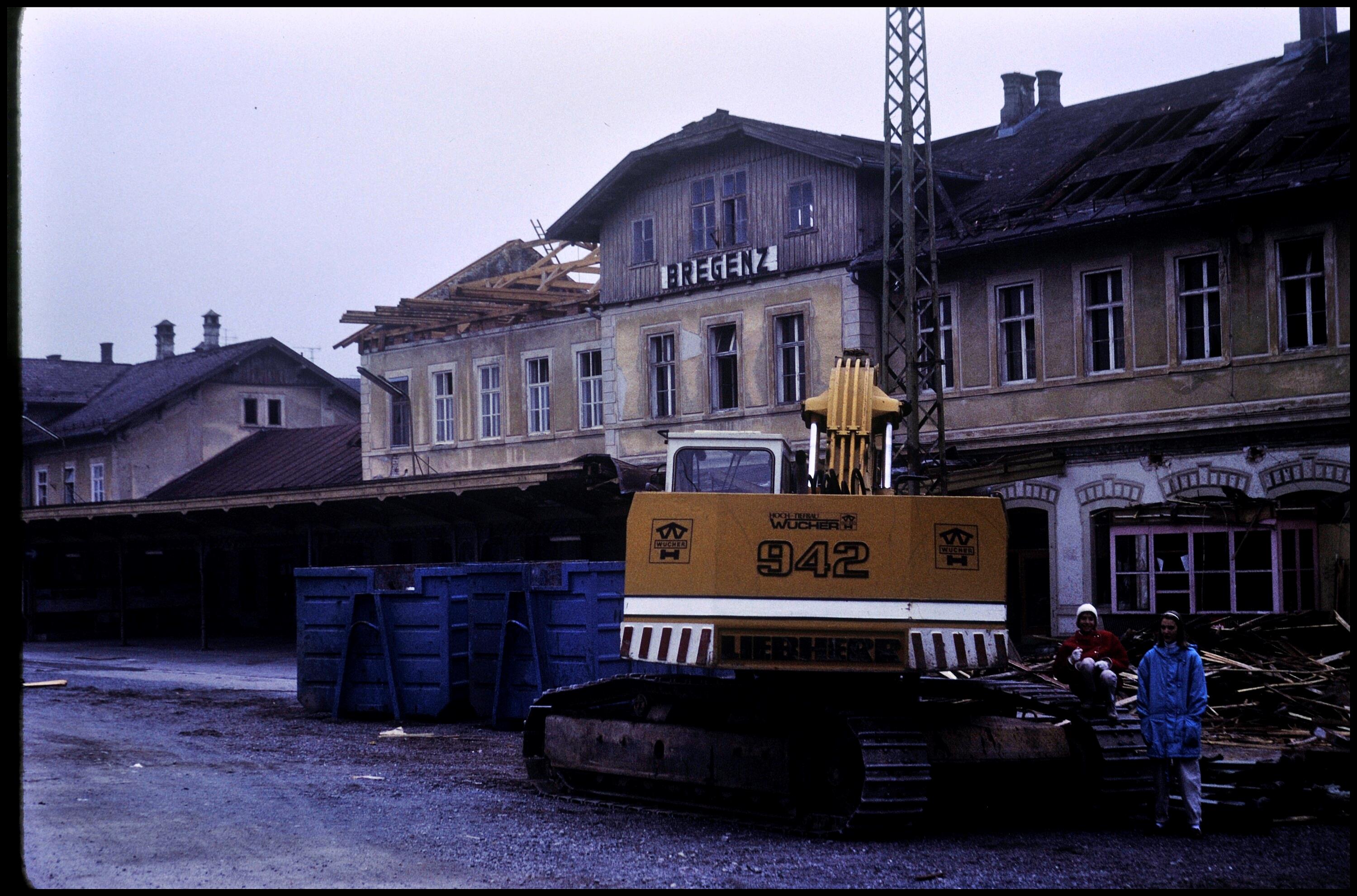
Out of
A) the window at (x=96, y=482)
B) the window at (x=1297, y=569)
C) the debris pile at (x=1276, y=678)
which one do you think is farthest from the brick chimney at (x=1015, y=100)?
the window at (x=96, y=482)

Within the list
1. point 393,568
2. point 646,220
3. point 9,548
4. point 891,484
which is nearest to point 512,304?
point 646,220

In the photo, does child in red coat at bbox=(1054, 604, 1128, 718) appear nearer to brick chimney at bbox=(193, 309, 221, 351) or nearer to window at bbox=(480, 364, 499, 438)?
window at bbox=(480, 364, 499, 438)

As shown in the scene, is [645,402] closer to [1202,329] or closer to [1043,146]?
[1043,146]

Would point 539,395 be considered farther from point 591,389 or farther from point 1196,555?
point 1196,555

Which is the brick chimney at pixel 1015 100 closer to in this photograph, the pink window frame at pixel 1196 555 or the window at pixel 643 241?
the window at pixel 643 241

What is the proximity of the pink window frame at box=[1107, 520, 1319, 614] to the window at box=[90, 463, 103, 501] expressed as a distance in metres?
37.4

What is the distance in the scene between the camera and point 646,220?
3281cm

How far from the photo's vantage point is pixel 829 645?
10.8 metres

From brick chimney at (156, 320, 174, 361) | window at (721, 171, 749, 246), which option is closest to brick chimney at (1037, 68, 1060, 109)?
window at (721, 171, 749, 246)

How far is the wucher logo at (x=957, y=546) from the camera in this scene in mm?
10734

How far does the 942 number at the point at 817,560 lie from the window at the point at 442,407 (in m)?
27.2

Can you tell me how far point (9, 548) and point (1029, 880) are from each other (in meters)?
6.10

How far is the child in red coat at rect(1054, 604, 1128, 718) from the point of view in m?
11.8

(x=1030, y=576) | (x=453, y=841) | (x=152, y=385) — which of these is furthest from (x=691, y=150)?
(x=152, y=385)
